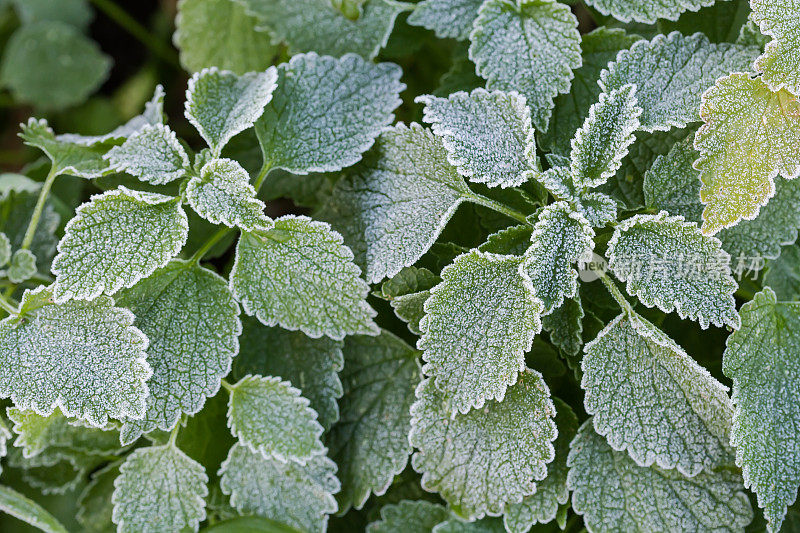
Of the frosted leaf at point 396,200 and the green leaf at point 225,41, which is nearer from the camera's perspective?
the frosted leaf at point 396,200

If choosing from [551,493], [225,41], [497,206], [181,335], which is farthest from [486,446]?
[225,41]

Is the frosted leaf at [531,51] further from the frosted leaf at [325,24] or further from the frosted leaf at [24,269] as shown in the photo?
the frosted leaf at [24,269]

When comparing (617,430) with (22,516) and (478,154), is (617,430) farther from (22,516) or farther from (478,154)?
(22,516)

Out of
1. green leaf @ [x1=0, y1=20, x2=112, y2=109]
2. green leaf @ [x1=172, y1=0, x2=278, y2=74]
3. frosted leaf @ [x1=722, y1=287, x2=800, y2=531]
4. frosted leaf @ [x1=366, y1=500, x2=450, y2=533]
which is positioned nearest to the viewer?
frosted leaf @ [x1=722, y1=287, x2=800, y2=531]

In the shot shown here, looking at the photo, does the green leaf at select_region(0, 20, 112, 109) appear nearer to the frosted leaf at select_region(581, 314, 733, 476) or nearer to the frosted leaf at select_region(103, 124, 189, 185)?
the frosted leaf at select_region(103, 124, 189, 185)

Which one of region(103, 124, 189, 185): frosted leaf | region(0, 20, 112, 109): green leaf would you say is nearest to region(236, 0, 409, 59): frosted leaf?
region(103, 124, 189, 185): frosted leaf

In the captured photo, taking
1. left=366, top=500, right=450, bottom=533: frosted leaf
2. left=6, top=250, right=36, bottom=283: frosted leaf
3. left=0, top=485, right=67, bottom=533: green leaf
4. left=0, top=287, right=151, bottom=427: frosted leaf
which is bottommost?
left=0, top=485, right=67, bottom=533: green leaf

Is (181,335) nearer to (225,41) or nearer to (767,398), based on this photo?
(225,41)

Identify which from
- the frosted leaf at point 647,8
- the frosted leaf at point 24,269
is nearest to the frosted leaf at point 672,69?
the frosted leaf at point 647,8
